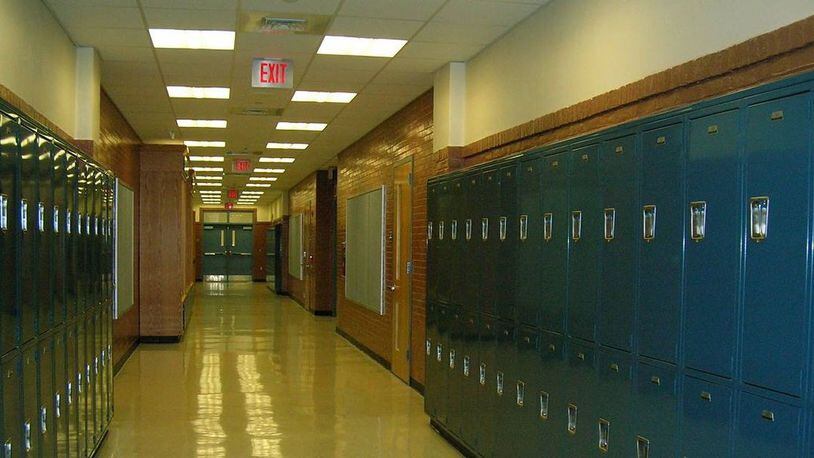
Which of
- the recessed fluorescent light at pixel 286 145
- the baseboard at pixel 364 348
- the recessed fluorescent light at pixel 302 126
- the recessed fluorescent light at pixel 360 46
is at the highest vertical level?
the recessed fluorescent light at pixel 360 46

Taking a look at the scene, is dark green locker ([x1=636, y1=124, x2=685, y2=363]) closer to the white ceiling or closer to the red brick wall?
the white ceiling

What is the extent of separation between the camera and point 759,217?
2395 mm

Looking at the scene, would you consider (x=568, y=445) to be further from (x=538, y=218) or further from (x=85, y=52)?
A: (x=85, y=52)

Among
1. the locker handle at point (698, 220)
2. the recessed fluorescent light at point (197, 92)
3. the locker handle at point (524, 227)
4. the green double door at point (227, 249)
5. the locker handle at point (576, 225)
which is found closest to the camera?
the locker handle at point (698, 220)

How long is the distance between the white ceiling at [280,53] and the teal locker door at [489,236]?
4.14 ft

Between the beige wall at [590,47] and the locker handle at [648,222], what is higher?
the beige wall at [590,47]

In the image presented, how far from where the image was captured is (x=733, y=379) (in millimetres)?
2492

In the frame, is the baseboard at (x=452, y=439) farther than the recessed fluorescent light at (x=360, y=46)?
No

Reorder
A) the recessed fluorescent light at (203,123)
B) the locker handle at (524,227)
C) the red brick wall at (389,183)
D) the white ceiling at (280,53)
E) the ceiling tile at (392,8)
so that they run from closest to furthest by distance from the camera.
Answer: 1. the locker handle at (524,227)
2. the ceiling tile at (392,8)
3. the white ceiling at (280,53)
4. the red brick wall at (389,183)
5. the recessed fluorescent light at (203,123)

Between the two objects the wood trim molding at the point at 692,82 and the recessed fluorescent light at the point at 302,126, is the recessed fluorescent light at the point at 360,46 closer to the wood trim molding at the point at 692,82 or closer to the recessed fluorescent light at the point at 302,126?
the wood trim molding at the point at 692,82

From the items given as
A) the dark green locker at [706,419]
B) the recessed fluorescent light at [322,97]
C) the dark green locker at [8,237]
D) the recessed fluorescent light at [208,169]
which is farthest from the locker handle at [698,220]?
the recessed fluorescent light at [208,169]

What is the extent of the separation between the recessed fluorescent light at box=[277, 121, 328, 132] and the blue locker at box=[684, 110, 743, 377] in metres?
8.11

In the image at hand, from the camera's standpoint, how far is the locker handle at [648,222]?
296 cm

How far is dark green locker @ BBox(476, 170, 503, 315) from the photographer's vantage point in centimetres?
477
